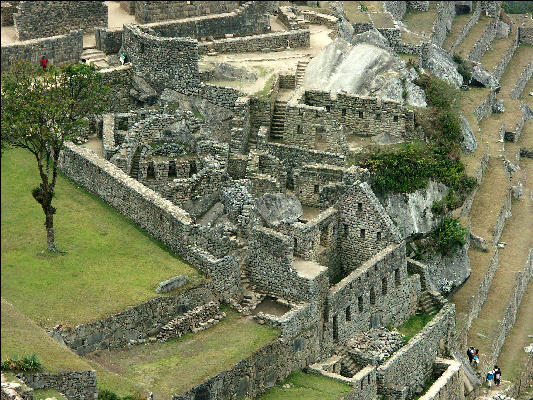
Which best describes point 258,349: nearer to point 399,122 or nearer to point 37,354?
point 37,354

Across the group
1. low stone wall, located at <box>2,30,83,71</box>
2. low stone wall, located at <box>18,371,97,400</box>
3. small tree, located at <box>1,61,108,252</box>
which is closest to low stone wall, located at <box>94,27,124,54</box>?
low stone wall, located at <box>2,30,83,71</box>

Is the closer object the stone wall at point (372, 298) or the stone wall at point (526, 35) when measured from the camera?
the stone wall at point (372, 298)

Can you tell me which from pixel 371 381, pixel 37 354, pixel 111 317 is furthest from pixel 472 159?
pixel 37 354

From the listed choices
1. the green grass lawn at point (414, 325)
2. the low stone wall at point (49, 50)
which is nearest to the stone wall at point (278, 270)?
the green grass lawn at point (414, 325)

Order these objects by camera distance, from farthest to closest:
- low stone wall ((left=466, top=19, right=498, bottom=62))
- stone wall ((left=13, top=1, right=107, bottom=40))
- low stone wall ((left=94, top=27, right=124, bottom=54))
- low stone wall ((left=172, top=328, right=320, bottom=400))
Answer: low stone wall ((left=466, top=19, right=498, bottom=62)) → low stone wall ((left=94, top=27, right=124, bottom=54)) → stone wall ((left=13, top=1, right=107, bottom=40)) → low stone wall ((left=172, top=328, right=320, bottom=400))

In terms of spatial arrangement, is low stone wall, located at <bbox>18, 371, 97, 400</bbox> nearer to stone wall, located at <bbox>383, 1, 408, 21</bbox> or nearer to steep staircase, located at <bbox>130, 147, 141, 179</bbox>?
steep staircase, located at <bbox>130, 147, 141, 179</bbox>

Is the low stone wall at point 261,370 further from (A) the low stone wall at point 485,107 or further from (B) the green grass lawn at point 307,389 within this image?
(A) the low stone wall at point 485,107
